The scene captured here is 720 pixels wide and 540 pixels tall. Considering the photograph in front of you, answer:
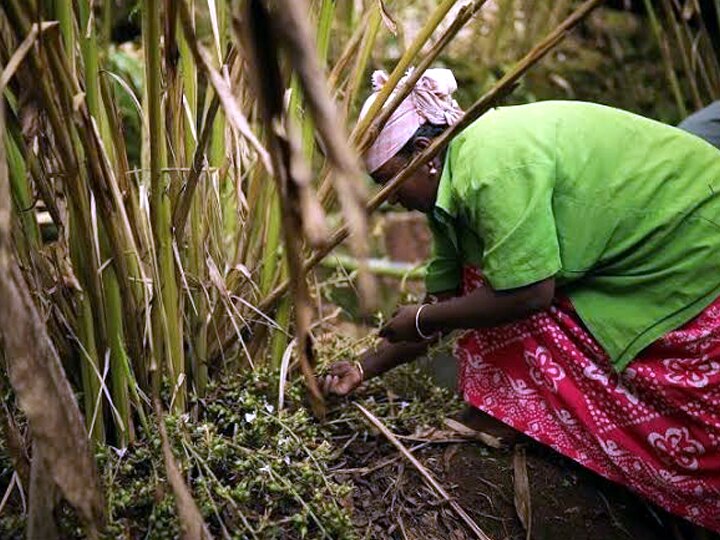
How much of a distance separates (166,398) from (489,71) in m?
2.62

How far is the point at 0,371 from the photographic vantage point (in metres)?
1.22

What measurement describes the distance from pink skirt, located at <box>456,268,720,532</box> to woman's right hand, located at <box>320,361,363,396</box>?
0.24 metres

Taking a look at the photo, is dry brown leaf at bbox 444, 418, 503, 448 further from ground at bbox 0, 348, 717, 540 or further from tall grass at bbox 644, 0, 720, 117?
tall grass at bbox 644, 0, 720, 117

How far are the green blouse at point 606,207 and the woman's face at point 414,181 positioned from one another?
28mm

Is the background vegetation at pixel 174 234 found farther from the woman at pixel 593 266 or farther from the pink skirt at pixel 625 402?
the pink skirt at pixel 625 402

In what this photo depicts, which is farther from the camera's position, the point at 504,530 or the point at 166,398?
Result: the point at 504,530

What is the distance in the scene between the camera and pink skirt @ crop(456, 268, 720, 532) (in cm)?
147

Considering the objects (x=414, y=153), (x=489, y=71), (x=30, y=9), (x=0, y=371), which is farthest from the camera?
(x=489, y=71)

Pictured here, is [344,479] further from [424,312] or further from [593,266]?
[593,266]

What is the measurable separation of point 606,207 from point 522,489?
0.48 metres

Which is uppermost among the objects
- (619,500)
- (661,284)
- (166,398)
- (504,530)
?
(166,398)

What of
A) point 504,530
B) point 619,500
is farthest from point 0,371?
point 619,500

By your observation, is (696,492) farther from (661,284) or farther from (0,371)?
(0,371)

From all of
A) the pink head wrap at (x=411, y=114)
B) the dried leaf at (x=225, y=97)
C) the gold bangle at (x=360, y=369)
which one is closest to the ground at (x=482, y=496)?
the gold bangle at (x=360, y=369)
